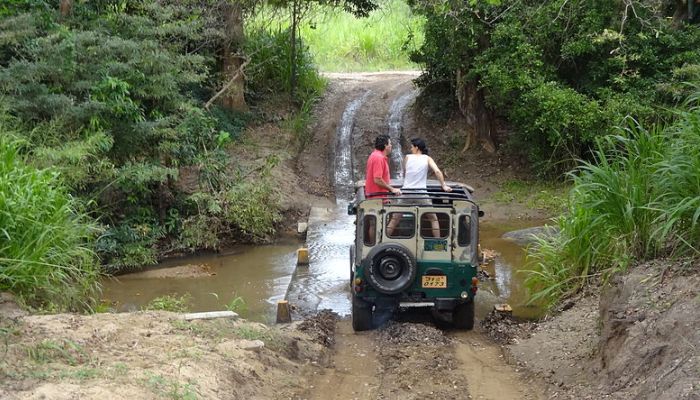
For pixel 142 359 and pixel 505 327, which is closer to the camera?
pixel 142 359

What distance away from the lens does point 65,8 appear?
724 inches

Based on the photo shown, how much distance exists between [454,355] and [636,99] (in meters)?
11.2

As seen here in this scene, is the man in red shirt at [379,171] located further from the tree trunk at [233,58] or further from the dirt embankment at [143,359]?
the tree trunk at [233,58]

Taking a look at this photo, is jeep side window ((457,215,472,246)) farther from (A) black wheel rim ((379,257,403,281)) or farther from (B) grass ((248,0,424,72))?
(B) grass ((248,0,424,72))

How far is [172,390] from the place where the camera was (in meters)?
6.19

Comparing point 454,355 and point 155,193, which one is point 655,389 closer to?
point 454,355

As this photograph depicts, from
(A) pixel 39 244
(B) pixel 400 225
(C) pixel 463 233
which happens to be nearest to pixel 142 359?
(A) pixel 39 244

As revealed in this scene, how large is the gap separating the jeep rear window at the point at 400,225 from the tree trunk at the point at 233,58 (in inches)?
449

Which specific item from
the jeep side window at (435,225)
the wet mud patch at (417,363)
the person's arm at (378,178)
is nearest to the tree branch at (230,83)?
the person's arm at (378,178)

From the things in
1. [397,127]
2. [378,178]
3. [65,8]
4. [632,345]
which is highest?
[65,8]

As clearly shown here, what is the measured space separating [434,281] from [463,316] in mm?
784

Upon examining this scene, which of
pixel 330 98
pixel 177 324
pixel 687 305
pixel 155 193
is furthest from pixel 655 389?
pixel 330 98

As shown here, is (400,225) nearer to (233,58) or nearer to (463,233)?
(463,233)

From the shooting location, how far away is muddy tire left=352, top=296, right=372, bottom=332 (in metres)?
10.6
